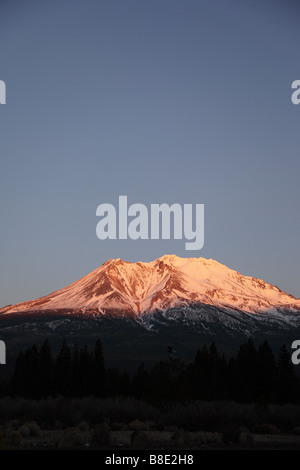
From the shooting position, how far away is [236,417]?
32875mm

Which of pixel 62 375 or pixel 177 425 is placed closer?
pixel 177 425

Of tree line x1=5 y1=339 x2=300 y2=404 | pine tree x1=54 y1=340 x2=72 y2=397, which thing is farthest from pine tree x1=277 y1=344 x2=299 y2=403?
pine tree x1=54 y1=340 x2=72 y2=397

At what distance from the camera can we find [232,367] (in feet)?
210

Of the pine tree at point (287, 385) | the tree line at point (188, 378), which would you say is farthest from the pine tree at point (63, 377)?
the pine tree at point (287, 385)

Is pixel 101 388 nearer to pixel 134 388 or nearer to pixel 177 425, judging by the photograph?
pixel 134 388

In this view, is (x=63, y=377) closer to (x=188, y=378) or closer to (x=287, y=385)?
(x=188, y=378)

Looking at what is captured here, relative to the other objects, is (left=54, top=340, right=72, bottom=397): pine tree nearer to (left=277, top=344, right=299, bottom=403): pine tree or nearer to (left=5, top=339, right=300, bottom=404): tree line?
(left=5, top=339, right=300, bottom=404): tree line

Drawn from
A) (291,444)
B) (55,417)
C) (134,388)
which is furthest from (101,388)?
(291,444)
